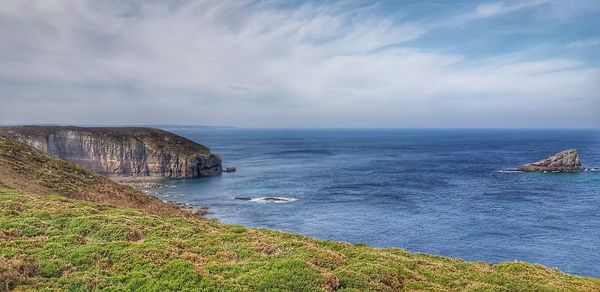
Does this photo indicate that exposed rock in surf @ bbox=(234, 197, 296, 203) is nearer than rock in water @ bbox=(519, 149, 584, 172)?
Yes

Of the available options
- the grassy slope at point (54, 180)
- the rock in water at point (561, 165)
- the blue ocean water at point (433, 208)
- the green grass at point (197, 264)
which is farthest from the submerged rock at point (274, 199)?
the rock in water at point (561, 165)

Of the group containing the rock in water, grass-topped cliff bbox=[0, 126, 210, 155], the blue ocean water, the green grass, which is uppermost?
grass-topped cliff bbox=[0, 126, 210, 155]

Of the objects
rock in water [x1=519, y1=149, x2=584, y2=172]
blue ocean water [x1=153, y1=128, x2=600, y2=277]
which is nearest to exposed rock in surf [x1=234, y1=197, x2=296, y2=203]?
blue ocean water [x1=153, y1=128, x2=600, y2=277]

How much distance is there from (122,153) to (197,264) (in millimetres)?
119535

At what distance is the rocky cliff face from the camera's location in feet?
407

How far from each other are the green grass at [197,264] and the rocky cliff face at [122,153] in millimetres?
101979

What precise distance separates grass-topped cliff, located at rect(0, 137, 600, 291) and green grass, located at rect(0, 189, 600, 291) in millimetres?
43

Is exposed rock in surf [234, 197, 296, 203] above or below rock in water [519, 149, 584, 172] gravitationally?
below

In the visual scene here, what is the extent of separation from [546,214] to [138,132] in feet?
385

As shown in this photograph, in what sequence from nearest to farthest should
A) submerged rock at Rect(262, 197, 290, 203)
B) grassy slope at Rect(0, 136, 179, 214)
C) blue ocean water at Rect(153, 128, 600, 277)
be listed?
grassy slope at Rect(0, 136, 179, 214) < blue ocean water at Rect(153, 128, 600, 277) < submerged rock at Rect(262, 197, 290, 203)

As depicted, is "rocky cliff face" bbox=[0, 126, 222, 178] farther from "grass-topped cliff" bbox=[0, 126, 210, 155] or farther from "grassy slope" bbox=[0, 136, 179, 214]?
"grassy slope" bbox=[0, 136, 179, 214]

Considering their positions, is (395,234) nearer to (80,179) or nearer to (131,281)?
(80,179)

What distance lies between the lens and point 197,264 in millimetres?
17469

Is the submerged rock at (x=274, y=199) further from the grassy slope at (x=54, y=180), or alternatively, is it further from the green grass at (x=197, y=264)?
the green grass at (x=197, y=264)
